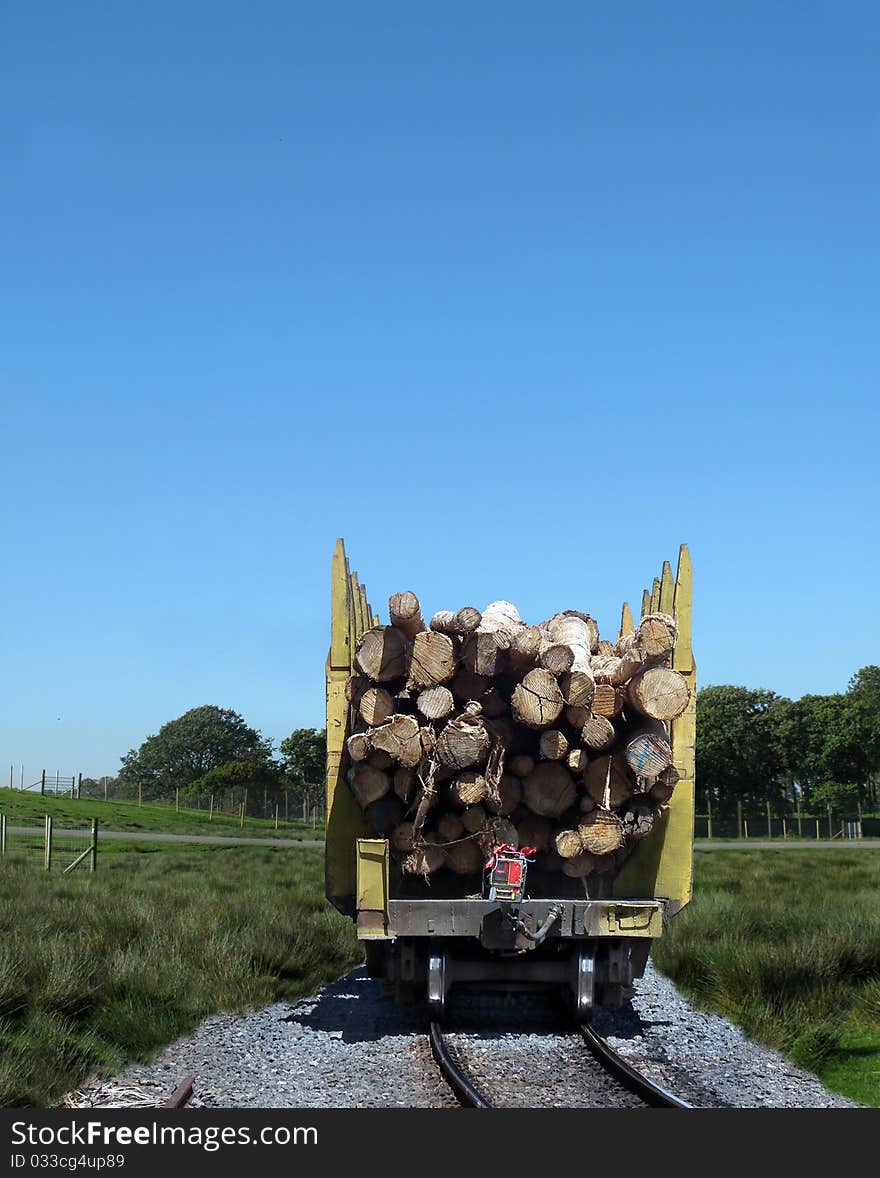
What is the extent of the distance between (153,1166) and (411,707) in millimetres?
→ 4810

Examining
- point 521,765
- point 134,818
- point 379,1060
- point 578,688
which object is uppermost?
point 578,688

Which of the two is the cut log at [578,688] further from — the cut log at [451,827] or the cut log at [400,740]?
the cut log at [451,827]

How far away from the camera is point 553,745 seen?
951 cm

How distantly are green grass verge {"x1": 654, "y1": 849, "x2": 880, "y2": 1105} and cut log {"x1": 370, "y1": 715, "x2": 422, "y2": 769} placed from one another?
348 centimetres

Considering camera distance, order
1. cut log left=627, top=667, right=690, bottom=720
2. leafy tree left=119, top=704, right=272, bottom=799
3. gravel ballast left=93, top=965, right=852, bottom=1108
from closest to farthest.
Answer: gravel ballast left=93, top=965, right=852, bottom=1108 → cut log left=627, top=667, right=690, bottom=720 → leafy tree left=119, top=704, right=272, bottom=799

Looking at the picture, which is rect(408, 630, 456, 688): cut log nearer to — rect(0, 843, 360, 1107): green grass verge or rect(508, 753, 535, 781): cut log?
rect(508, 753, 535, 781): cut log

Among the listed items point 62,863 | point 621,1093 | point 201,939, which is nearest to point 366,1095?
point 621,1093

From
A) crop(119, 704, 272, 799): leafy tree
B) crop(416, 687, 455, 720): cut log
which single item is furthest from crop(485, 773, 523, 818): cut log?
crop(119, 704, 272, 799): leafy tree

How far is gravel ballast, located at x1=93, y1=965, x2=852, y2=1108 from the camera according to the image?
7.60 meters

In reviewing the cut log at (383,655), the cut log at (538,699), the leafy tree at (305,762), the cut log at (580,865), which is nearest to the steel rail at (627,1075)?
the cut log at (580,865)

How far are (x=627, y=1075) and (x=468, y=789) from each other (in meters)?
2.44

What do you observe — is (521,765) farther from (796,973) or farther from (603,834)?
(796,973)

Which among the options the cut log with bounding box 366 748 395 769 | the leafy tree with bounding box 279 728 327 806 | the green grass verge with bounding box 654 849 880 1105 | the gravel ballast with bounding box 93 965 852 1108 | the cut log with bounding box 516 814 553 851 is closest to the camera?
the gravel ballast with bounding box 93 965 852 1108

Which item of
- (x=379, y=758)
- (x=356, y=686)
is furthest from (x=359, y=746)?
(x=356, y=686)
